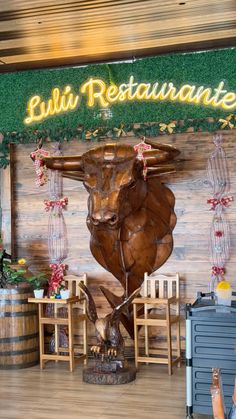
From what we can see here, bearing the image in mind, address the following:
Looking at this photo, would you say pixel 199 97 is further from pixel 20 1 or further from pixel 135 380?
pixel 135 380

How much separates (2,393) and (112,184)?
89.9 inches

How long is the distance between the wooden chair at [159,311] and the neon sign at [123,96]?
2.10 metres

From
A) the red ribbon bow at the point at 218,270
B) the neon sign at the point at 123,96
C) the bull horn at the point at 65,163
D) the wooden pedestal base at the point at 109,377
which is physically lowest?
the wooden pedestal base at the point at 109,377

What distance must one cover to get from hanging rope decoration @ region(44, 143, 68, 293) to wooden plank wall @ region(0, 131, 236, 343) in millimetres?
77

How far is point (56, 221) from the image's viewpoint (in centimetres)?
733

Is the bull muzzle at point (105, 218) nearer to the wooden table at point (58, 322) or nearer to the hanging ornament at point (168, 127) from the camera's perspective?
the wooden table at point (58, 322)

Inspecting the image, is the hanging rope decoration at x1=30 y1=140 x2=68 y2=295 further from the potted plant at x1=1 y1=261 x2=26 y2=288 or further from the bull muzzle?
the bull muzzle

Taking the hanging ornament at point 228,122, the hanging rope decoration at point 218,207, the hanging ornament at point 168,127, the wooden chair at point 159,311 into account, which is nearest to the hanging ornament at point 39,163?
the hanging ornament at point 168,127

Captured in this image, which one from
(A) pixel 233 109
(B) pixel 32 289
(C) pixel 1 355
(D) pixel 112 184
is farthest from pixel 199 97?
(C) pixel 1 355

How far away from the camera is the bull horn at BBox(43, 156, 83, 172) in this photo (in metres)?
6.21

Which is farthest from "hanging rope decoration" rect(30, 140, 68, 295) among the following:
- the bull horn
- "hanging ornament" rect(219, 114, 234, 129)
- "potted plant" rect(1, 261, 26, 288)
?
"hanging ornament" rect(219, 114, 234, 129)

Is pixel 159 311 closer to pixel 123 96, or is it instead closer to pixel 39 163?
pixel 39 163

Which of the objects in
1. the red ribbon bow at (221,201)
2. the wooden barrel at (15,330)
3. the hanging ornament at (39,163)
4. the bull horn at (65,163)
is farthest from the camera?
the red ribbon bow at (221,201)

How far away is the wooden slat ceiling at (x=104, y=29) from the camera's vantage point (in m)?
5.63
